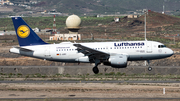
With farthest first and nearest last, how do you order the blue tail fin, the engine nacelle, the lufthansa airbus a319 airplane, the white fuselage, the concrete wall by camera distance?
1. the concrete wall
2. the blue tail fin
3. the white fuselage
4. the lufthansa airbus a319 airplane
5. the engine nacelle

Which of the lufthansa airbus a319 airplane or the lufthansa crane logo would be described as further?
the lufthansa crane logo

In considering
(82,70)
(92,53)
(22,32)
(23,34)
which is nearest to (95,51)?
(92,53)

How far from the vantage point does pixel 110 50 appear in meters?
43.7

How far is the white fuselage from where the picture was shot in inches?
1715

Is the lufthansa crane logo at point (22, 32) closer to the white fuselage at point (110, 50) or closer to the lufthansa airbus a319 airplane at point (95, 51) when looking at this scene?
the lufthansa airbus a319 airplane at point (95, 51)

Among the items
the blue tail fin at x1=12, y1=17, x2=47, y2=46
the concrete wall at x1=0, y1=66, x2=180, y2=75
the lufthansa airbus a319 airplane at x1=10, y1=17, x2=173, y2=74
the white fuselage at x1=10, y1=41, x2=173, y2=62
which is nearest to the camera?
the lufthansa airbus a319 airplane at x1=10, y1=17, x2=173, y2=74

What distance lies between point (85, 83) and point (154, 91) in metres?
9.15

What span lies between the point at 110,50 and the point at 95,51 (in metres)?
2.46

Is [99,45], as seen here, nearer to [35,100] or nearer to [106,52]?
[106,52]

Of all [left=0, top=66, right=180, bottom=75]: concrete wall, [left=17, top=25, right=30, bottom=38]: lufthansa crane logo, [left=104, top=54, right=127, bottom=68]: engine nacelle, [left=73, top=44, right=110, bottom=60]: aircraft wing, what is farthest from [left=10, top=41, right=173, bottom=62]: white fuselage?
[left=0, top=66, right=180, bottom=75]: concrete wall

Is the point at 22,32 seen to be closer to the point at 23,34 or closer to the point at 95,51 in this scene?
the point at 23,34

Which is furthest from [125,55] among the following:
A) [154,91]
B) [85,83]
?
[154,91]

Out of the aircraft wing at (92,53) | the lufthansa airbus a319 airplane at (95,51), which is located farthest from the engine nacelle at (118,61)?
the aircraft wing at (92,53)

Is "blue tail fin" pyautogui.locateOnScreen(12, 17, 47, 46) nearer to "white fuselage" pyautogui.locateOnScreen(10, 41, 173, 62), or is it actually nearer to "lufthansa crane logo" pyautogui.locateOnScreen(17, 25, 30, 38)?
"lufthansa crane logo" pyautogui.locateOnScreen(17, 25, 30, 38)
